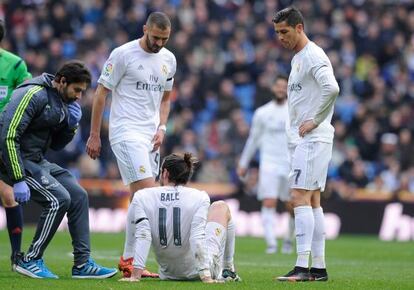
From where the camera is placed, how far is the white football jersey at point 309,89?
10.9 metres

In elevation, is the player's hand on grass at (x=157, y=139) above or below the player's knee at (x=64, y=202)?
above

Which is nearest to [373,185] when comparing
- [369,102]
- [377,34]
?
[369,102]

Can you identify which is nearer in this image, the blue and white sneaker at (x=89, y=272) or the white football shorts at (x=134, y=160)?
the blue and white sneaker at (x=89, y=272)

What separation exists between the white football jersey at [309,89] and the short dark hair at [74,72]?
7.30ft

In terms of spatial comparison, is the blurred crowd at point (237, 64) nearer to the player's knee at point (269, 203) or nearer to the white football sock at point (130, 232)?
the player's knee at point (269, 203)

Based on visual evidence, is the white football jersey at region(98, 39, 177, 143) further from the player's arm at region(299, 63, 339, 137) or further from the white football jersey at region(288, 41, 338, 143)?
the player's arm at region(299, 63, 339, 137)

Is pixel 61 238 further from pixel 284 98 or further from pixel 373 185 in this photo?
pixel 373 185

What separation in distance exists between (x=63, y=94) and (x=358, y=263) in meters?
5.65

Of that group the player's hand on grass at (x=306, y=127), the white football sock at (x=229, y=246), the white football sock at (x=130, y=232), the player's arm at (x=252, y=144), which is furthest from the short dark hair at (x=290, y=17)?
the player's arm at (x=252, y=144)

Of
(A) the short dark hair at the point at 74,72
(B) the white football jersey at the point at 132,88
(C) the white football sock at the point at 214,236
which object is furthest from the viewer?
(B) the white football jersey at the point at 132,88

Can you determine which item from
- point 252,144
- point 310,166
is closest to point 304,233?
point 310,166

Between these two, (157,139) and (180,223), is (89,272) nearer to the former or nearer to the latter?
(180,223)

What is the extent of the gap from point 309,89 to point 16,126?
10.1 feet

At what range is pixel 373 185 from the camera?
24.0 m
